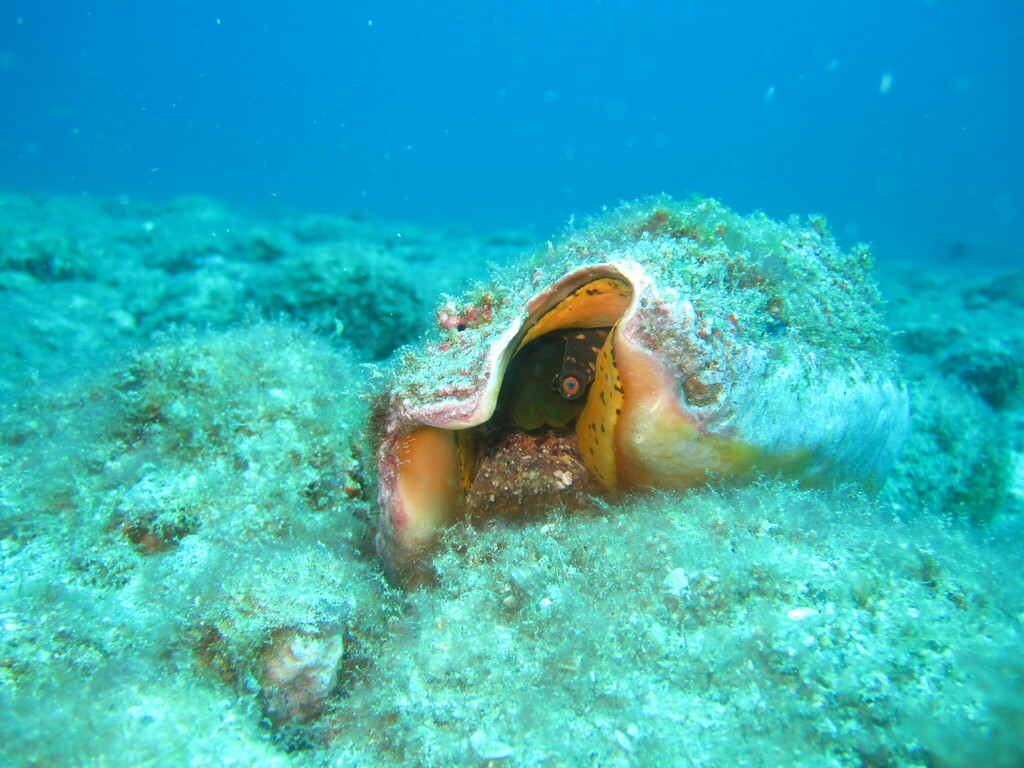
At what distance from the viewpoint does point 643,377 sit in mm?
1857

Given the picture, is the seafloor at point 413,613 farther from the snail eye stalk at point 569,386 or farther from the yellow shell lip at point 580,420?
the snail eye stalk at point 569,386

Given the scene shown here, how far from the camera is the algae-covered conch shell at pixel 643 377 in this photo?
1.85 metres

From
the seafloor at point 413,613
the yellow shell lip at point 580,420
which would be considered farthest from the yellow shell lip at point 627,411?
the seafloor at point 413,613

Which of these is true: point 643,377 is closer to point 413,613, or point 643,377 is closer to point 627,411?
point 627,411

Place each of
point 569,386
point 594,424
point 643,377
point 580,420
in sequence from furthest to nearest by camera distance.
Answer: point 580,420 → point 569,386 → point 594,424 → point 643,377

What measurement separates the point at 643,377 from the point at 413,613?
126 centimetres

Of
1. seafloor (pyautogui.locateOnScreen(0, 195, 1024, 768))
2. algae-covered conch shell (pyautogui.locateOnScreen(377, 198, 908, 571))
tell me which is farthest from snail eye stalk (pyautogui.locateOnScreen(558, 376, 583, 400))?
seafloor (pyautogui.locateOnScreen(0, 195, 1024, 768))

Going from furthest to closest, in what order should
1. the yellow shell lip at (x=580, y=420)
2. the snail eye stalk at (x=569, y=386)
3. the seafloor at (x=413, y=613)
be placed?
the snail eye stalk at (x=569, y=386), the yellow shell lip at (x=580, y=420), the seafloor at (x=413, y=613)

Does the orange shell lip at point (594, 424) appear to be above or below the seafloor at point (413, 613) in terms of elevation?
above

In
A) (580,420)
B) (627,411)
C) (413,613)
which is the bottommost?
(413,613)

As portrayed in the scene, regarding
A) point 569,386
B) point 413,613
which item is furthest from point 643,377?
point 413,613

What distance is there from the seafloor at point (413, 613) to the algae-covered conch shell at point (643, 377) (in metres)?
0.22

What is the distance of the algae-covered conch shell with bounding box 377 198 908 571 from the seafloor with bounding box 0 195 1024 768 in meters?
0.22

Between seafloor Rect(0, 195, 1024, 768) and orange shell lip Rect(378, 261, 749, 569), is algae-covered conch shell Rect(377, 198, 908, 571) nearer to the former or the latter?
orange shell lip Rect(378, 261, 749, 569)
